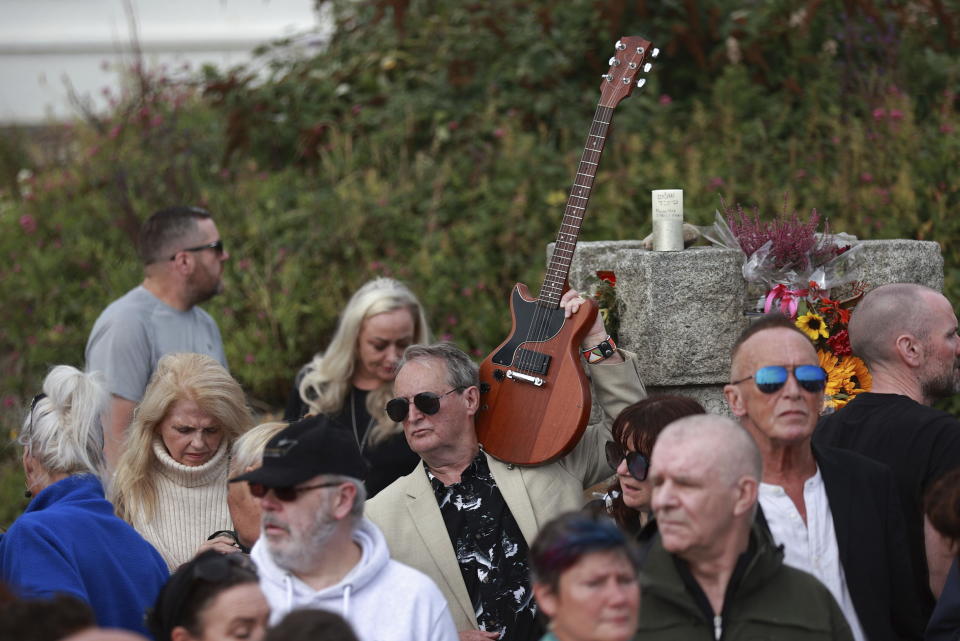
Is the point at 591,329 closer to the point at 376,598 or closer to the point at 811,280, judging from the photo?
the point at 811,280

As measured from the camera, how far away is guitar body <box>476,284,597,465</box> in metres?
4.19

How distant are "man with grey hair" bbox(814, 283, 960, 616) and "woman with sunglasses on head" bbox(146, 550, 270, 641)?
2.14m

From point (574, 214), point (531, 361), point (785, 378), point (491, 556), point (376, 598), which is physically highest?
point (574, 214)

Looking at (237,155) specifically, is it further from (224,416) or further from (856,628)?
(856,628)

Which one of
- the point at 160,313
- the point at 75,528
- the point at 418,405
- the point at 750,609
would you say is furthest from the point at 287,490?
the point at 160,313

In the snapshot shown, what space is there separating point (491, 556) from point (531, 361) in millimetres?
774

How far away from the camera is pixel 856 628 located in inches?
136

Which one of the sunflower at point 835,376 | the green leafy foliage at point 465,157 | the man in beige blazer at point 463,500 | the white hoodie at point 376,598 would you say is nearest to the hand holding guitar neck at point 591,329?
the man in beige blazer at point 463,500

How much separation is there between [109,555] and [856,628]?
223 cm

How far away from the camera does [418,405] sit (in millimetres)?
4035

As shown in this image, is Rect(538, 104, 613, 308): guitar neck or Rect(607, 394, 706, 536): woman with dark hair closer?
Rect(607, 394, 706, 536): woman with dark hair

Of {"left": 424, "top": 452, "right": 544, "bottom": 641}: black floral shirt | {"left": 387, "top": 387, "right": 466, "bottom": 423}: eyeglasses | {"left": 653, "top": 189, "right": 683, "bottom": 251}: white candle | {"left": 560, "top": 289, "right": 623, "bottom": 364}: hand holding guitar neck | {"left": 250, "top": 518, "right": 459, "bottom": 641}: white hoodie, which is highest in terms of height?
{"left": 653, "top": 189, "right": 683, "bottom": 251}: white candle

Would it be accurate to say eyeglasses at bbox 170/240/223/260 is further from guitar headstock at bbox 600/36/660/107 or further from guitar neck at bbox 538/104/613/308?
guitar headstock at bbox 600/36/660/107

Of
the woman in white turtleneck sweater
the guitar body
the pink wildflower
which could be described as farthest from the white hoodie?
the pink wildflower
